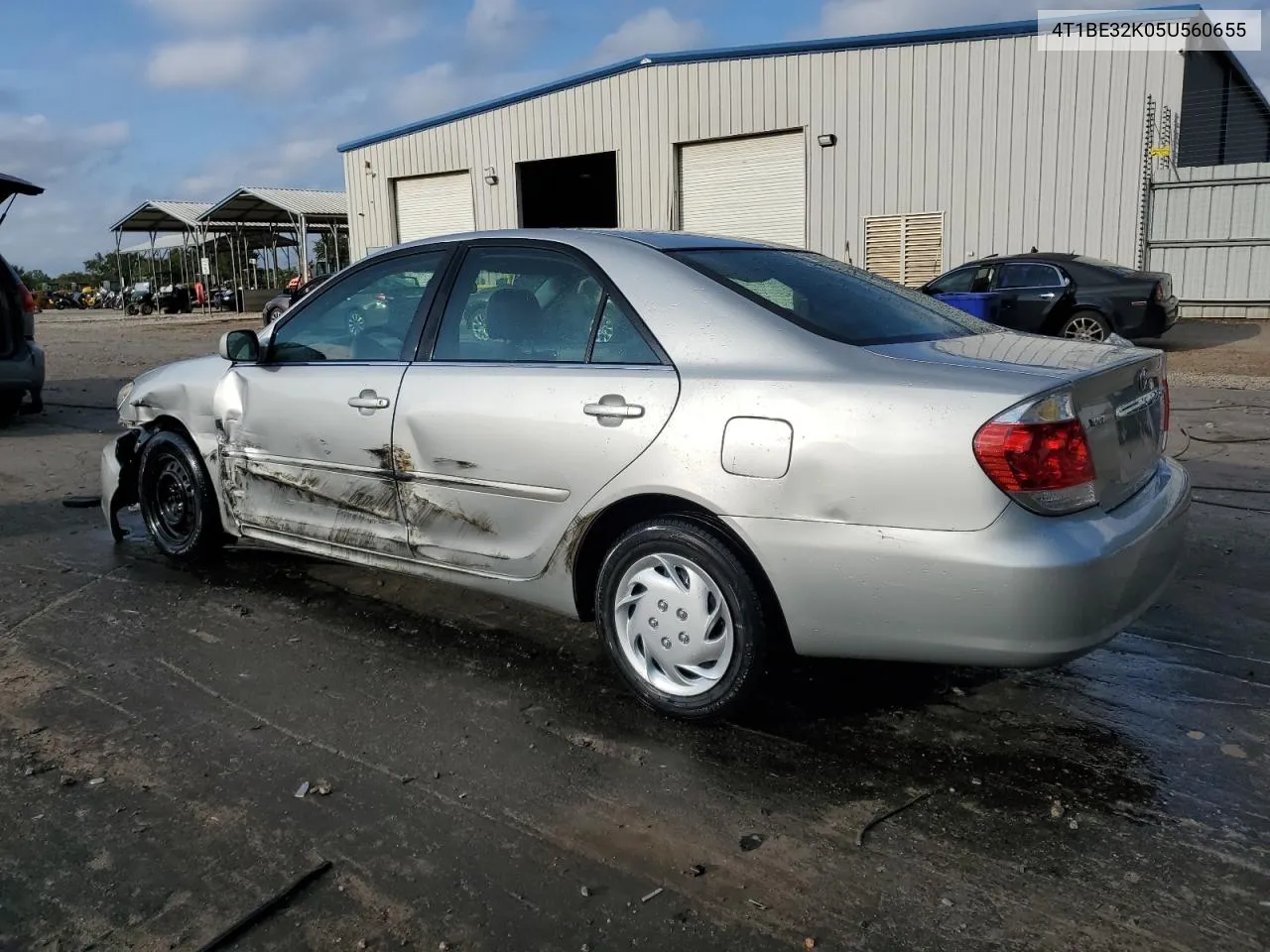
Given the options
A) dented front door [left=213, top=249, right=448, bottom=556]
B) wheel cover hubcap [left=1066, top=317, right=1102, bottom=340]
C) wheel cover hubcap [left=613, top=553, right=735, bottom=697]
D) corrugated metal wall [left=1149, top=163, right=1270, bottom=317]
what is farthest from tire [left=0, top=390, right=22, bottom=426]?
corrugated metal wall [left=1149, top=163, right=1270, bottom=317]

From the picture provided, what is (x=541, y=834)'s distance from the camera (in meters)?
2.86

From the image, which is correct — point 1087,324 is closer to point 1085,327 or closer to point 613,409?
point 1085,327

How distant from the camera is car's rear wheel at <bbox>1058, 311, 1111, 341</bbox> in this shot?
13906 millimetres

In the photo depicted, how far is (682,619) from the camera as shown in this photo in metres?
3.43

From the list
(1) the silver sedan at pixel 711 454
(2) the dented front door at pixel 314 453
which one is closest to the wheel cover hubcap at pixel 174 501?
(2) the dented front door at pixel 314 453

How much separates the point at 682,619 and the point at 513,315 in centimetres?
132

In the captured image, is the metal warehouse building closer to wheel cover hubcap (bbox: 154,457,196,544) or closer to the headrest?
wheel cover hubcap (bbox: 154,457,196,544)

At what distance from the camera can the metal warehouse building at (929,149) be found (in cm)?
1745

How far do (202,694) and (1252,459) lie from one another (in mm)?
6869

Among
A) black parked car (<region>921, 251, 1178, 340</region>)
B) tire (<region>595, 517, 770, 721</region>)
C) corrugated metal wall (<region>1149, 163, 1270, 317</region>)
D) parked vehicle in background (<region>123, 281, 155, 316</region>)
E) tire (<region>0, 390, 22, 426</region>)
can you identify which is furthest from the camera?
parked vehicle in background (<region>123, 281, 155, 316</region>)

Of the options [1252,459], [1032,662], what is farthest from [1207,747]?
[1252,459]

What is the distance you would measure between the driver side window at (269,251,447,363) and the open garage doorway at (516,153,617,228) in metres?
19.3

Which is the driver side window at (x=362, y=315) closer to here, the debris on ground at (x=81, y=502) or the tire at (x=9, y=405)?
the debris on ground at (x=81, y=502)

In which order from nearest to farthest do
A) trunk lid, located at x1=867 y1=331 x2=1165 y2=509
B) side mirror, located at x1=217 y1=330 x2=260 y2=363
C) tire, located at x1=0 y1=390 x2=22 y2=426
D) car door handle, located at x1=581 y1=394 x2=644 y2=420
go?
trunk lid, located at x1=867 y1=331 x2=1165 y2=509 < car door handle, located at x1=581 y1=394 x2=644 y2=420 < side mirror, located at x1=217 y1=330 x2=260 y2=363 < tire, located at x1=0 y1=390 x2=22 y2=426
